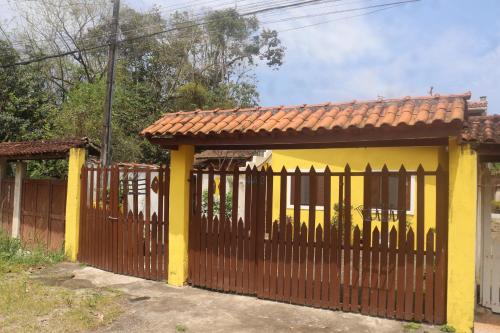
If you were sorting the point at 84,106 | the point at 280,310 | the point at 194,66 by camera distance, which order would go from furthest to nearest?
the point at 194,66, the point at 84,106, the point at 280,310

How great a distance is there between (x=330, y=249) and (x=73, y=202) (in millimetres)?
5414

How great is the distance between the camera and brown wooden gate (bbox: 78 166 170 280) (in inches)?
283

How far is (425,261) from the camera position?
5.18m

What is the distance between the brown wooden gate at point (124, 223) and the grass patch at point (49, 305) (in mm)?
869

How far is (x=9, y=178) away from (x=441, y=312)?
10256 millimetres

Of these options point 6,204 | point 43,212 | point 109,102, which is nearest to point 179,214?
point 43,212

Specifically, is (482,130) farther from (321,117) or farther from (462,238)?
(321,117)

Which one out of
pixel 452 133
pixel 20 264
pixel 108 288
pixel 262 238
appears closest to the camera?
pixel 452 133

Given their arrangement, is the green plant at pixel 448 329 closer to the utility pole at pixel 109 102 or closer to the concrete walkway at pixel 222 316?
the concrete walkway at pixel 222 316

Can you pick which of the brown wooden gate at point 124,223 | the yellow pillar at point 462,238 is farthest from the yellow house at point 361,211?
the brown wooden gate at point 124,223

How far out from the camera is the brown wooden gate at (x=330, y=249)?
5.20 metres

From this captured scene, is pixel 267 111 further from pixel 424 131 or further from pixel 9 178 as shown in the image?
pixel 9 178

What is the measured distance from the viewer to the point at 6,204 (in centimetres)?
1105

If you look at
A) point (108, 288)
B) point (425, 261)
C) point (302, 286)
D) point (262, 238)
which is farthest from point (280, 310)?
point (108, 288)
